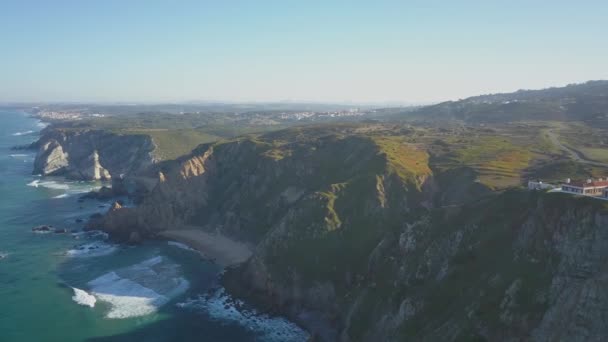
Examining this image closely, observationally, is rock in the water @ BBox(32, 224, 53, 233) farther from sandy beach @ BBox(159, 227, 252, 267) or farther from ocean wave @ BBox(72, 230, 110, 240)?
sandy beach @ BBox(159, 227, 252, 267)

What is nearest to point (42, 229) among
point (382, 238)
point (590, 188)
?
point (382, 238)

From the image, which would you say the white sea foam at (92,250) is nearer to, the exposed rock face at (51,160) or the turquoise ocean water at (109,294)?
the turquoise ocean water at (109,294)

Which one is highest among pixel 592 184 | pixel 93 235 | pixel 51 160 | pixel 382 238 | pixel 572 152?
pixel 592 184

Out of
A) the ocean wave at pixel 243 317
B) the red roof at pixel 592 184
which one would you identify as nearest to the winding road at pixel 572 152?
the red roof at pixel 592 184

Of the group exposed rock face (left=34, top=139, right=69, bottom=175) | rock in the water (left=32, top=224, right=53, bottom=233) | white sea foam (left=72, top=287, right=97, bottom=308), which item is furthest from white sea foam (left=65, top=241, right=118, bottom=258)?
exposed rock face (left=34, top=139, right=69, bottom=175)

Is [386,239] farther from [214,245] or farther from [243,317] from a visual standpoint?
[214,245]

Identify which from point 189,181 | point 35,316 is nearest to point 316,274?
point 35,316
